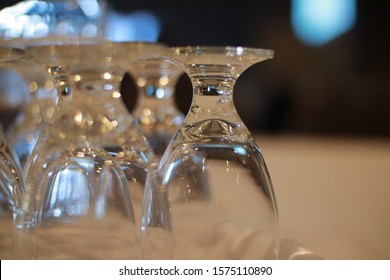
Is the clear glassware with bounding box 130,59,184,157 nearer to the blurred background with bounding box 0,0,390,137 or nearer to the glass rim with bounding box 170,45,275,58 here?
the glass rim with bounding box 170,45,275,58

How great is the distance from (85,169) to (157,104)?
308mm

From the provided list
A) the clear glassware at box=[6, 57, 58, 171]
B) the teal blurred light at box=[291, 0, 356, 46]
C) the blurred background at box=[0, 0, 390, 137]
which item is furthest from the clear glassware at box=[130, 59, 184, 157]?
the teal blurred light at box=[291, 0, 356, 46]

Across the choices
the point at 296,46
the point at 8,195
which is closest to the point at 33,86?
the point at 8,195

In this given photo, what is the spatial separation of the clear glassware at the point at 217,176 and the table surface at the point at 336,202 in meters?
0.14

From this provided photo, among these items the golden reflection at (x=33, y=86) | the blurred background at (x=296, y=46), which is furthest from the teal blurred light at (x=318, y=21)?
the golden reflection at (x=33, y=86)

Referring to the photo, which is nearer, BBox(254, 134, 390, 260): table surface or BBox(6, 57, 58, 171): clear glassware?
BBox(254, 134, 390, 260): table surface

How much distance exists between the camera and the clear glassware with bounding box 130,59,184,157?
25.2 inches

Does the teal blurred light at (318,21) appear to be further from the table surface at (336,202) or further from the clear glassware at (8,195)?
the clear glassware at (8,195)

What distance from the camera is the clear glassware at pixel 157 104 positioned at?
2.10 feet

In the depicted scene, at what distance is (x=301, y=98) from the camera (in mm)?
3223

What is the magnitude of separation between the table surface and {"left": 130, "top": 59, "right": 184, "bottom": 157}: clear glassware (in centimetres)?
16

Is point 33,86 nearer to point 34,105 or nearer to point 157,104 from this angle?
point 34,105

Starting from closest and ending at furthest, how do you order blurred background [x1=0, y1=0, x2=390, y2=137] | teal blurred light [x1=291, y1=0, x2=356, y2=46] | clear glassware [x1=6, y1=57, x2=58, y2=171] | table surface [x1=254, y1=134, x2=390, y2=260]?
table surface [x1=254, y1=134, x2=390, y2=260], clear glassware [x1=6, y1=57, x2=58, y2=171], blurred background [x1=0, y1=0, x2=390, y2=137], teal blurred light [x1=291, y1=0, x2=356, y2=46]
